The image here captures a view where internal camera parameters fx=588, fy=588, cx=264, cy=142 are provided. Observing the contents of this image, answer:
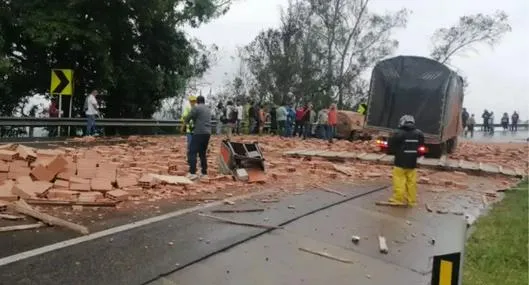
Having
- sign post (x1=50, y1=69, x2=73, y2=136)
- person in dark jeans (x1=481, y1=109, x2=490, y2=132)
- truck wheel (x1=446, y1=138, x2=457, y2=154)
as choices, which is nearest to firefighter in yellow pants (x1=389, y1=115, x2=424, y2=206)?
truck wheel (x1=446, y1=138, x2=457, y2=154)

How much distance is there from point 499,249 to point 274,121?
25.8 m

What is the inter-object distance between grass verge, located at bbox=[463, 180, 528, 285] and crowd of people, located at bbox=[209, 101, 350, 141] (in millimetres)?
20308

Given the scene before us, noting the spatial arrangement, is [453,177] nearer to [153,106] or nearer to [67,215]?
[67,215]

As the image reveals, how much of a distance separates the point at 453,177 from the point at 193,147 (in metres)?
7.76

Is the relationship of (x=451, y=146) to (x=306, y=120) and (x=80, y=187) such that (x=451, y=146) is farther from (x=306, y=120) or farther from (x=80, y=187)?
(x=80, y=187)

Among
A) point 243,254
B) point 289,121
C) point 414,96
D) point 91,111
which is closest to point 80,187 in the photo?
point 243,254

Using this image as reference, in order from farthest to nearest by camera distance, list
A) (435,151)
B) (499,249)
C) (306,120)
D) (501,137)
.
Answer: (501,137), (306,120), (435,151), (499,249)

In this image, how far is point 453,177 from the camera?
53.2 ft

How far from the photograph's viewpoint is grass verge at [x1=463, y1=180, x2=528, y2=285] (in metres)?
6.40

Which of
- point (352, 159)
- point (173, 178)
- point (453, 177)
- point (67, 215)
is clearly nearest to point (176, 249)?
point (67, 215)

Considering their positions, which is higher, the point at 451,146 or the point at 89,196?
the point at 451,146

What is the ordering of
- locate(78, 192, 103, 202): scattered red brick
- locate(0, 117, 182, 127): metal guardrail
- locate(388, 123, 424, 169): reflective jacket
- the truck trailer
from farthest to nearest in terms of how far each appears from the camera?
locate(0, 117, 182, 127): metal guardrail
the truck trailer
locate(388, 123, 424, 169): reflective jacket
locate(78, 192, 103, 202): scattered red brick

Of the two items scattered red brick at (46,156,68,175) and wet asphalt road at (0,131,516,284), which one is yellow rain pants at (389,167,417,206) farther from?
scattered red brick at (46,156,68,175)

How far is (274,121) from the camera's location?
3316 cm
